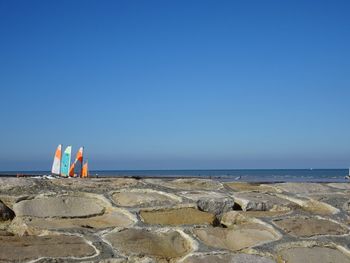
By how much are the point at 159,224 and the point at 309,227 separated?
1.12m

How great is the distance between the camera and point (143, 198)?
355cm

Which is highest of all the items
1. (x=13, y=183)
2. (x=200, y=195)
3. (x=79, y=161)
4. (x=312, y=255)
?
(x=79, y=161)

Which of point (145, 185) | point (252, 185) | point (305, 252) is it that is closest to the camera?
point (305, 252)

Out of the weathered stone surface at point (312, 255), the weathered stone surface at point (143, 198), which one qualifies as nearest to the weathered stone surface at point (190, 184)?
the weathered stone surface at point (143, 198)

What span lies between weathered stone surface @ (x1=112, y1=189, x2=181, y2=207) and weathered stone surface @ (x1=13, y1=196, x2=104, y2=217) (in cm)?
18

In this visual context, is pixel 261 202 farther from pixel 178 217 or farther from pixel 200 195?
pixel 178 217

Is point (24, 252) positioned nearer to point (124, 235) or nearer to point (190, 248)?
point (124, 235)

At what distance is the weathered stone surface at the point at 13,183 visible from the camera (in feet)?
11.2

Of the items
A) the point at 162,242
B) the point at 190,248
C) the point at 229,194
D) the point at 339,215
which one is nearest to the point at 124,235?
the point at 162,242

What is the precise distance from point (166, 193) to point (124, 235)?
38.6 inches

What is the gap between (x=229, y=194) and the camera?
408 cm

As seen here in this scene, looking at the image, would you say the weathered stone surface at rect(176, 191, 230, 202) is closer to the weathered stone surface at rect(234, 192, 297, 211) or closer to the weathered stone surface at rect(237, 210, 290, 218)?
the weathered stone surface at rect(234, 192, 297, 211)

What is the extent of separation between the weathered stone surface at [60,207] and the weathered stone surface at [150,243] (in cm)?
49

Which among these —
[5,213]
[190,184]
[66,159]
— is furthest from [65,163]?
[5,213]
